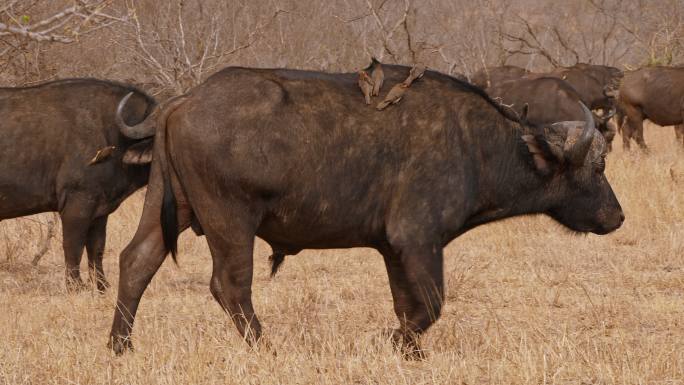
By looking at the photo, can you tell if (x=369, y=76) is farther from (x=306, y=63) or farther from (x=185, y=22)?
(x=306, y=63)

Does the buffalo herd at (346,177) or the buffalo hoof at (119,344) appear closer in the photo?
the buffalo herd at (346,177)

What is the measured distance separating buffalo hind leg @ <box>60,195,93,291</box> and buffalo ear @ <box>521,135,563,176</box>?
148 inches

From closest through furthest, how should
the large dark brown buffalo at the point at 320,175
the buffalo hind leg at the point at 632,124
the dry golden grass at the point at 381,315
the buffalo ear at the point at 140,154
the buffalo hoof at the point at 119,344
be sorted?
1. the dry golden grass at the point at 381,315
2. the large dark brown buffalo at the point at 320,175
3. the buffalo hoof at the point at 119,344
4. the buffalo ear at the point at 140,154
5. the buffalo hind leg at the point at 632,124

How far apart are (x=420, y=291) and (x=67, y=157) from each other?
3.74 m

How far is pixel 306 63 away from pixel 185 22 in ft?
9.77

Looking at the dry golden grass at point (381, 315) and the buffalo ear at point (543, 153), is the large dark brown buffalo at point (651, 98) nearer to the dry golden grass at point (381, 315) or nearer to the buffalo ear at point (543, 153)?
the dry golden grass at point (381, 315)

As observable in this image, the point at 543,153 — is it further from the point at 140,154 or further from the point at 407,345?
the point at 140,154

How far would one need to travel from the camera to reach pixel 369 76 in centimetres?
577

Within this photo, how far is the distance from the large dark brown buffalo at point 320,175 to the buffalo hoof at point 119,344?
0.04ft

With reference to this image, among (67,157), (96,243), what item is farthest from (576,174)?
(96,243)

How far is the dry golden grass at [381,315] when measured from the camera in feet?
16.2

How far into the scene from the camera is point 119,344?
18.6 feet

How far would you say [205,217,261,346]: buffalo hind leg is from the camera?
5.44m

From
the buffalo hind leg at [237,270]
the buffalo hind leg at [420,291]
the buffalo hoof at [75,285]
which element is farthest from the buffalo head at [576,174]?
the buffalo hoof at [75,285]
